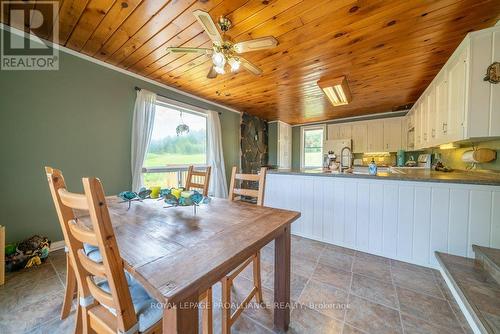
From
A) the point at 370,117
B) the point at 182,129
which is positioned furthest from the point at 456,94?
the point at 182,129

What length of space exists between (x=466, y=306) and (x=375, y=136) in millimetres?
4249

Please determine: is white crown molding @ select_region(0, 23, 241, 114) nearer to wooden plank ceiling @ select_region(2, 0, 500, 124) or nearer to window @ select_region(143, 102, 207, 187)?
wooden plank ceiling @ select_region(2, 0, 500, 124)

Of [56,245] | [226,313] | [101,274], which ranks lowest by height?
[56,245]

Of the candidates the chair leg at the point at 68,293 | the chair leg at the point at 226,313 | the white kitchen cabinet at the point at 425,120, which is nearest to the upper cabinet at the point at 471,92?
the white kitchen cabinet at the point at 425,120

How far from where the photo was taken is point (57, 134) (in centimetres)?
208

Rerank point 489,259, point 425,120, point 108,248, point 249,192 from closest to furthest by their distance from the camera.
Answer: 1. point 108,248
2. point 489,259
3. point 249,192
4. point 425,120

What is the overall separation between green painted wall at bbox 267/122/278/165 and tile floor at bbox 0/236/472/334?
384 cm

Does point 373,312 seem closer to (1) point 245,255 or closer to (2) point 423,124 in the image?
(1) point 245,255

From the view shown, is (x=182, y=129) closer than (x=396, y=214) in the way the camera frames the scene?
No

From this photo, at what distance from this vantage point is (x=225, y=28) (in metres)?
1.62

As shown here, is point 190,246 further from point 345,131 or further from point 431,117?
point 345,131

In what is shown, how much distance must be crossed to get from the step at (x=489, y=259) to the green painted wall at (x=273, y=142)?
14.0 feet

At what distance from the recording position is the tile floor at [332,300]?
1.24 meters

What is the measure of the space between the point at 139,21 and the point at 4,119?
5.44 feet
